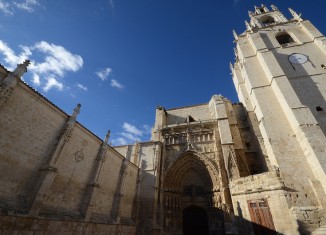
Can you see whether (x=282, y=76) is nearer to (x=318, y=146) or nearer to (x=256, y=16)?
(x=318, y=146)

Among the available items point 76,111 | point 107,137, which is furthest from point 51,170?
point 107,137

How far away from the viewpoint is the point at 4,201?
18.9 ft

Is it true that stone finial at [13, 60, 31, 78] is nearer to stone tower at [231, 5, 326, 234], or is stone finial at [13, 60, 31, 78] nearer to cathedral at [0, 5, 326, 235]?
cathedral at [0, 5, 326, 235]

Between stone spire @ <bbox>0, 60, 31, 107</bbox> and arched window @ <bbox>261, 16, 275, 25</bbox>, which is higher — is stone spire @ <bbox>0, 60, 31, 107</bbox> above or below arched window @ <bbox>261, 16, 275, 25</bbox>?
below

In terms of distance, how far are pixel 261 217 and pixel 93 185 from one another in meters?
8.98

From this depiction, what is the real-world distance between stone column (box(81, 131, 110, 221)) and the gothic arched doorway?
8.00 m

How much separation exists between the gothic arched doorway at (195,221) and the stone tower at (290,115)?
388 centimetres

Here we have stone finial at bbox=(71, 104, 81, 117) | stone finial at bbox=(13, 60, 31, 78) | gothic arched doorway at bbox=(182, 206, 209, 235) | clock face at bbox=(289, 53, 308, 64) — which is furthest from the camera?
clock face at bbox=(289, 53, 308, 64)

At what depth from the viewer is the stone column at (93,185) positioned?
8775 mm

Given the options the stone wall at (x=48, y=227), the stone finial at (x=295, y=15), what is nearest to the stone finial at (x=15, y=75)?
A: the stone wall at (x=48, y=227)

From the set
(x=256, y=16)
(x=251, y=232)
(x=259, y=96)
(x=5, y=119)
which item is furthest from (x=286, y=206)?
(x=256, y=16)

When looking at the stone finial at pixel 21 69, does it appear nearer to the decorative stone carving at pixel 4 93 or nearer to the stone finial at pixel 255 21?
the decorative stone carving at pixel 4 93

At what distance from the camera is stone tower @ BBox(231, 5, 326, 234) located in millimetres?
9102

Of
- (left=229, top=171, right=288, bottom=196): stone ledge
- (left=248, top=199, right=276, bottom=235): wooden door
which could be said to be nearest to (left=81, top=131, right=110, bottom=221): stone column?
(left=229, top=171, right=288, bottom=196): stone ledge
